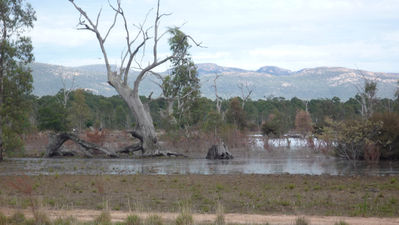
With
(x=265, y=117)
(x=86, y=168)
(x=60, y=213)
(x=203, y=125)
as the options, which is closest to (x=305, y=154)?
(x=203, y=125)

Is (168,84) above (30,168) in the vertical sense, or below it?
above

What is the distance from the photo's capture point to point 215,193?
16000 mm

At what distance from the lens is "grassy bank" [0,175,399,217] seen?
1310 cm

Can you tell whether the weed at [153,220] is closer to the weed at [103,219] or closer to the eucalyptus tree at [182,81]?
the weed at [103,219]

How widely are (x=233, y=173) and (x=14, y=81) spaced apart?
15.8 m

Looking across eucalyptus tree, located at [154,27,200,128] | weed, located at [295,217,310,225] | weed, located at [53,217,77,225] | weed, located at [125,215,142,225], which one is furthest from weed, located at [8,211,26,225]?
eucalyptus tree, located at [154,27,200,128]

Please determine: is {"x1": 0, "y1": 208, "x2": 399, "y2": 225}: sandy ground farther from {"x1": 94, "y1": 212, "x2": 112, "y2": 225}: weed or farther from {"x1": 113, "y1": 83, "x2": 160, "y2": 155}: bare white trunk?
{"x1": 113, "y1": 83, "x2": 160, "y2": 155}: bare white trunk

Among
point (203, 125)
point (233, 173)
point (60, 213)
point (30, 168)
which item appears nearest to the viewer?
point (60, 213)

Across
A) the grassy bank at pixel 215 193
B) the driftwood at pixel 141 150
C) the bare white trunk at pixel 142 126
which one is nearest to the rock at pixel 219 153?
the driftwood at pixel 141 150

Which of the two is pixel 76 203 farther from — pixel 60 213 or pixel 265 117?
pixel 265 117

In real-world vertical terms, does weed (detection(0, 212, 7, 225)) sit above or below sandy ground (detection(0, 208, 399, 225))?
above

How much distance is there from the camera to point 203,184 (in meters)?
18.3

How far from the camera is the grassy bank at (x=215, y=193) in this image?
13102 mm

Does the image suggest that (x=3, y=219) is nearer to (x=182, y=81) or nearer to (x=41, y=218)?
(x=41, y=218)
